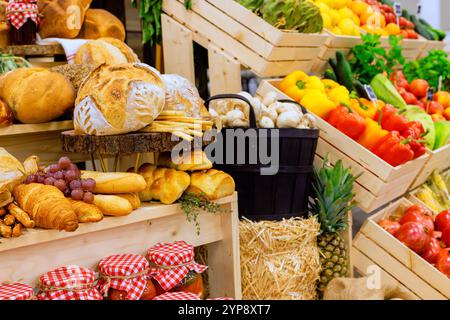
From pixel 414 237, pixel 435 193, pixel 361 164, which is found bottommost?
pixel 435 193

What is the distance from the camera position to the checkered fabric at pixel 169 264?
91.2 inches

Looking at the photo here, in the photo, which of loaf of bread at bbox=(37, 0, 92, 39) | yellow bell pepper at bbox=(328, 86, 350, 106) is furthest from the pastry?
yellow bell pepper at bbox=(328, 86, 350, 106)

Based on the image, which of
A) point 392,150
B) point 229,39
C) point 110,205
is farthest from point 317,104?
point 110,205

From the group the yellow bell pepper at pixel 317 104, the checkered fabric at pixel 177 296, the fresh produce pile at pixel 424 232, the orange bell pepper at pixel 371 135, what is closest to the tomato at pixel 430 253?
the fresh produce pile at pixel 424 232

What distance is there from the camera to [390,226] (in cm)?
357

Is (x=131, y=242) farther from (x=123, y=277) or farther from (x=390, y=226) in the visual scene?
(x=390, y=226)

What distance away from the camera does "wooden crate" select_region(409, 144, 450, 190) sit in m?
3.94

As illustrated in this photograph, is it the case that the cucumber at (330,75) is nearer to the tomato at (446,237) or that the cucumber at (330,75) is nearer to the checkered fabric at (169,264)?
the tomato at (446,237)

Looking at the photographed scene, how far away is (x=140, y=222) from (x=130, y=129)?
0.36m

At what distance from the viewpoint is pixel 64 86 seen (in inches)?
102

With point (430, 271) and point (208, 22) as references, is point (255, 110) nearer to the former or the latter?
point (208, 22)

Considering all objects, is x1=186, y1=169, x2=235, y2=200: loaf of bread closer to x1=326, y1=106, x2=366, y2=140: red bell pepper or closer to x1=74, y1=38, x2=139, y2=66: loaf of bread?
x1=74, y1=38, x2=139, y2=66: loaf of bread

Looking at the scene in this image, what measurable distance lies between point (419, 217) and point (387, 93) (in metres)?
1.03

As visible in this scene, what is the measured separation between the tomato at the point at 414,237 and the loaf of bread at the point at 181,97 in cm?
140
